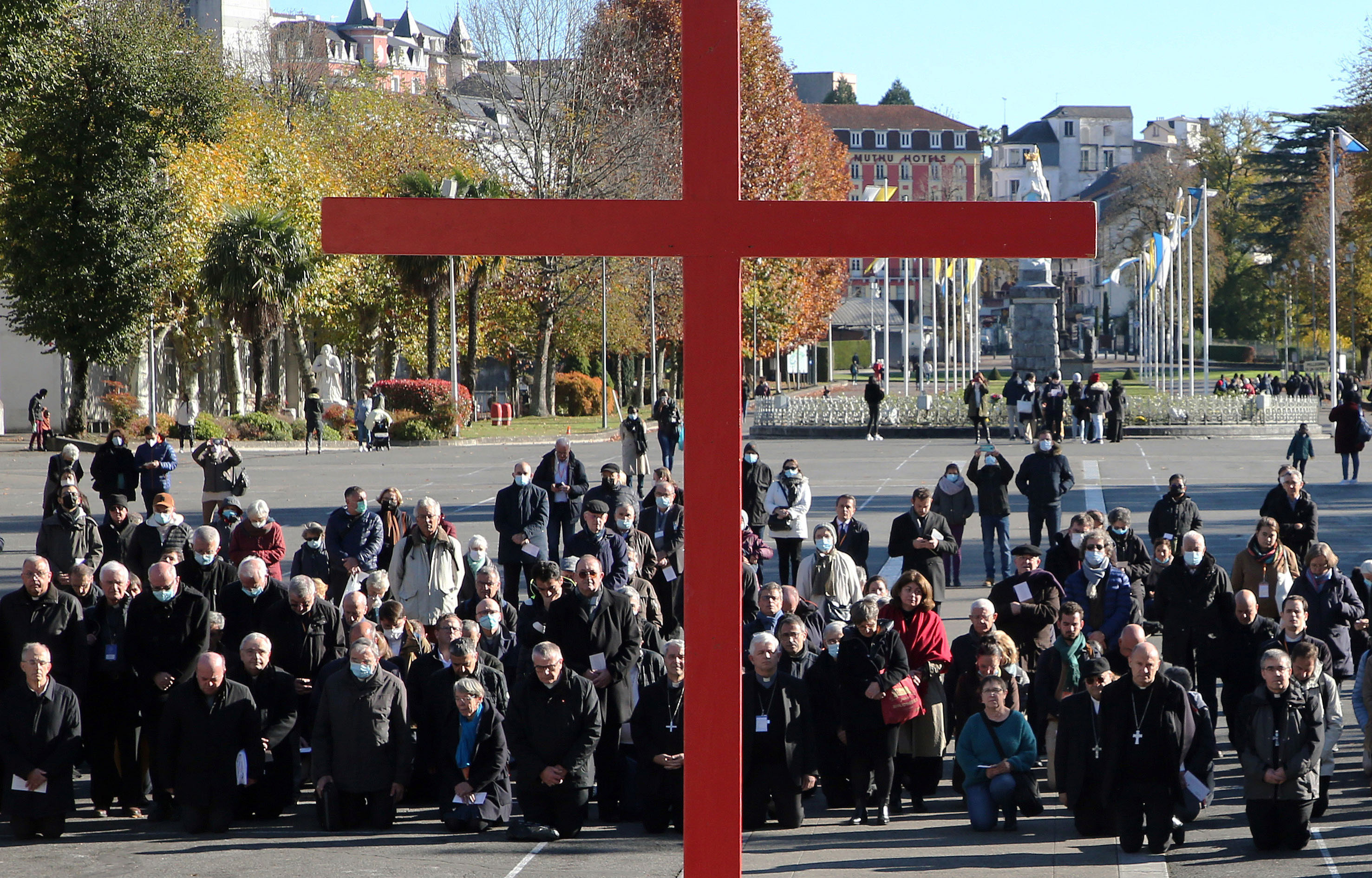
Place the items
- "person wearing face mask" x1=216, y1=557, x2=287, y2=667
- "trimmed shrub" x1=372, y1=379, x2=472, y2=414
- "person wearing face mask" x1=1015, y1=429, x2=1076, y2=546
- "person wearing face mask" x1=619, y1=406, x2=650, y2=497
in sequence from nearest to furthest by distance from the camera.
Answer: "person wearing face mask" x1=216, y1=557, x2=287, y2=667
"person wearing face mask" x1=1015, y1=429, x2=1076, y2=546
"person wearing face mask" x1=619, y1=406, x2=650, y2=497
"trimmed shrub" x1=372, y1=379, x2=472, y2=414

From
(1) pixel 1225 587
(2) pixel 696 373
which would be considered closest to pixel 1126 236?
(1) pixel 1225 587

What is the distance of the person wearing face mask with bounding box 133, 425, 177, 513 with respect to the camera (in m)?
18.7

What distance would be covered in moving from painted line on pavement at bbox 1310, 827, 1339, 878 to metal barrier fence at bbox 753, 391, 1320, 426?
32.5 metres

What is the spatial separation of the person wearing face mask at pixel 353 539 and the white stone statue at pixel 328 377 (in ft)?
107

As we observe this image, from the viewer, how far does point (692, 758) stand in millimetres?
3271

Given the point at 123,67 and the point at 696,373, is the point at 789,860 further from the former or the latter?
the point at 123,67

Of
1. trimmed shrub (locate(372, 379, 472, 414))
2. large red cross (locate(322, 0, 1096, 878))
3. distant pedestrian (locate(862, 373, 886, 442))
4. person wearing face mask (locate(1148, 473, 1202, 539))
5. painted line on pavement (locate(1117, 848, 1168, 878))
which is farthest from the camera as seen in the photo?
trimmed shrub (locate(372, 379, 472, 414))

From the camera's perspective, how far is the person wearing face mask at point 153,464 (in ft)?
61.3

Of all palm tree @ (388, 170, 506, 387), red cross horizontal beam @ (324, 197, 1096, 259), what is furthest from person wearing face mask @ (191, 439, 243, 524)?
palm tree @ (388, 170, 506, 387)

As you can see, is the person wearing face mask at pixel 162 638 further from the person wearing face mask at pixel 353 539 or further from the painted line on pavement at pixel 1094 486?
the painted line on pavement at pixel 1094 486

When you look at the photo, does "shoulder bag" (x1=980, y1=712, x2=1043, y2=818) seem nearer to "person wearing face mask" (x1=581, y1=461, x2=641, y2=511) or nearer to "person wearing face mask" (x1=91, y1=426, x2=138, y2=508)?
"person wearing face mask" (x1=581, y1=461, x2=641, y2=511)

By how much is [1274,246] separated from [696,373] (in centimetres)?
8883

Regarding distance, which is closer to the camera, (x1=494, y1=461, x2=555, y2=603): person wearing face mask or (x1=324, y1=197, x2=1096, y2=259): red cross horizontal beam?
(x1=324, y1=197, x2=1096, y2=259): red cross horizontal beam

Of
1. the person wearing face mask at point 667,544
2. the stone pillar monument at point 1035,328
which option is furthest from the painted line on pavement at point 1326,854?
the stone pillar monument at point 1035,328
